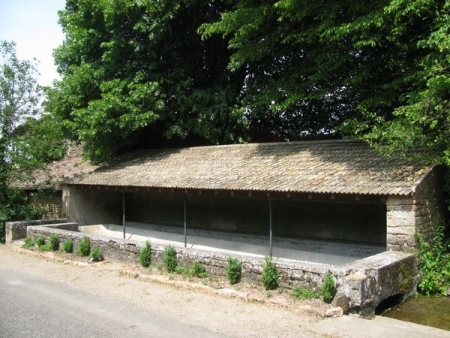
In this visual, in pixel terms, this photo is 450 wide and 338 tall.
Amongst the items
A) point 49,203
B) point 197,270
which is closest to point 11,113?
point 49,203

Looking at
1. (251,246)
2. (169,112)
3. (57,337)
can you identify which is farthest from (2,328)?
(169,112)

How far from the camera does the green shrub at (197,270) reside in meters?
9.20

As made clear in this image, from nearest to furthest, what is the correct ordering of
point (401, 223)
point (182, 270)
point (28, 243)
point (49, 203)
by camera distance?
point (401, 223), point (182, 270), point (28, 243), point (49, 203)

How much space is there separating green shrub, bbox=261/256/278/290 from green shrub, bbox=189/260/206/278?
1.63 meters

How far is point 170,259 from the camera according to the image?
9.83 m

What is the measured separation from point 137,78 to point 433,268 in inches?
485

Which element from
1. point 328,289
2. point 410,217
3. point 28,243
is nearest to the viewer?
point 328,289

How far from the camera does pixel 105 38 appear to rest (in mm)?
17016

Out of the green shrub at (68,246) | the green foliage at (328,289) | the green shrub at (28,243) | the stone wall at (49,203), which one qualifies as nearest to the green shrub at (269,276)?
the green foliage at (328,289)

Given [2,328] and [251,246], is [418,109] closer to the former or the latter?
[251,246]

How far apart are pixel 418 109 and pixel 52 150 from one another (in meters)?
14.7

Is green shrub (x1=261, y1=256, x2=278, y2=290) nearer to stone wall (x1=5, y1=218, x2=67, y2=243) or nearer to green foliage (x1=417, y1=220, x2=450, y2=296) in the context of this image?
green foliage (x1=417, y1=220, x2=450, y2=296)

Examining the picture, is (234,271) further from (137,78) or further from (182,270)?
(137,78)

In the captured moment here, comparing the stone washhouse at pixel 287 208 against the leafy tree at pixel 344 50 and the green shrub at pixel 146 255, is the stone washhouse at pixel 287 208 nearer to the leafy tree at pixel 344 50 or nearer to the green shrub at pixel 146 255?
the green shrub at pixel 146 255
